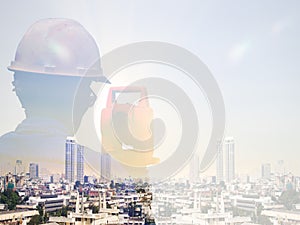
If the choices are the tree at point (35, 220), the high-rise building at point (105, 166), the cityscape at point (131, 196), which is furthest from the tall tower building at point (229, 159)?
the tree at point (35, 220)

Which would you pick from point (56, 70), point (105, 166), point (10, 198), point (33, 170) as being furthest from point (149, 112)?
point (10, 198)

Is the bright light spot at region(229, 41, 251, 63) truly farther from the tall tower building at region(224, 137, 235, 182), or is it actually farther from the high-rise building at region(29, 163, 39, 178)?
the high-rise building at region(29, 163, 39, 178)

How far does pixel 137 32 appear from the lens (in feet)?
5.97

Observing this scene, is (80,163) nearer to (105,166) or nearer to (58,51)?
(105,166)

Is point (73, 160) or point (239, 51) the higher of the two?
point (239, 51)

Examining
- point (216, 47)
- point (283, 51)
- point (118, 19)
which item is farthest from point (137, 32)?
point (283, 51)

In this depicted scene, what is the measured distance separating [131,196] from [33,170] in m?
0.36

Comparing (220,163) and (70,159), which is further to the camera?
(70,159)

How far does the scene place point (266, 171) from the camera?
61.2 inches

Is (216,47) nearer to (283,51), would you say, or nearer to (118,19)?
(283,51)

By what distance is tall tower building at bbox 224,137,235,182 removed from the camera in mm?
1597

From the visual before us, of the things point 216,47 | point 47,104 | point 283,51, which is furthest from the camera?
point 47,104

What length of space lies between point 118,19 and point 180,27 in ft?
0.79

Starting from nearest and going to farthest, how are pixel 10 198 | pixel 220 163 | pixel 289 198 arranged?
pixel 289 198 → pixel 220 163 → pixel 10 198
